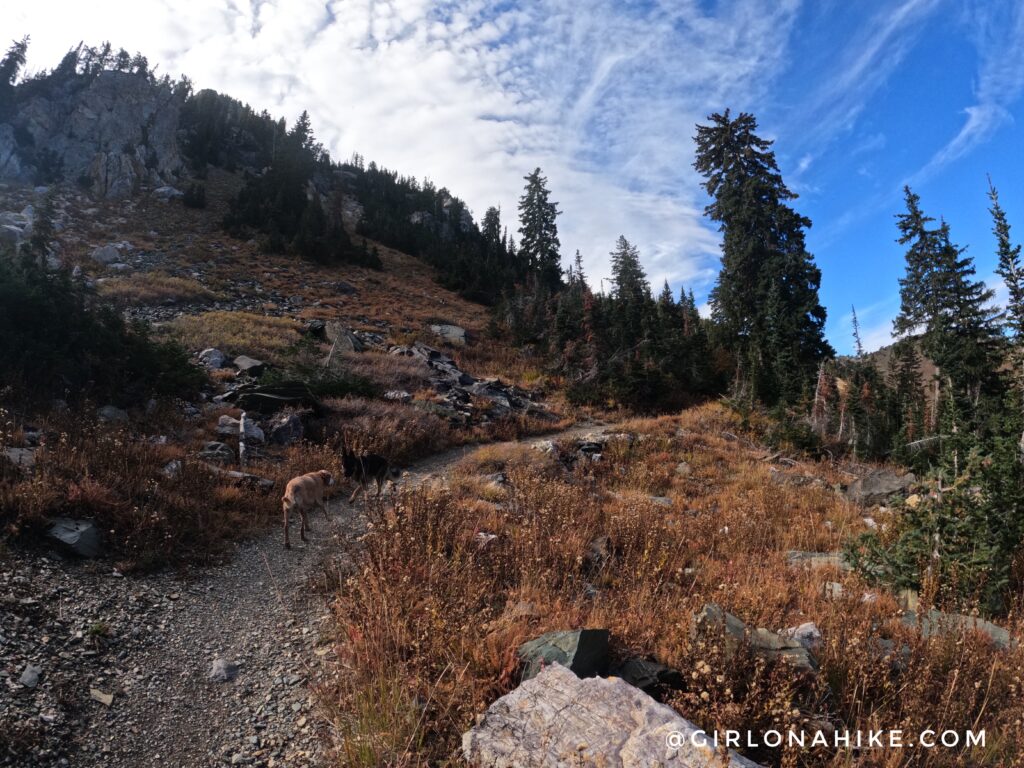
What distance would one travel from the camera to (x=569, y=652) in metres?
3.17

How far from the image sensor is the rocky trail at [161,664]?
308cm

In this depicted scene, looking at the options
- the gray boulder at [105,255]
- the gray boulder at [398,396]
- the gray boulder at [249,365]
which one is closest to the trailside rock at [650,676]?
the gray boulder at [398,396]

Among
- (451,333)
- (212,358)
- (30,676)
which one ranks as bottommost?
(30,676)

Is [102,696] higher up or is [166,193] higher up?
[166,193]

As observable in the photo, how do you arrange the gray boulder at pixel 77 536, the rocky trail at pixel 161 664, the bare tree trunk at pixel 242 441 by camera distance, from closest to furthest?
the rocky trail at pixel 161 664 < the gray boulder at pixel 77 536 < the bare tree trunk at pixel 242 441

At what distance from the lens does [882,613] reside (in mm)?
4520

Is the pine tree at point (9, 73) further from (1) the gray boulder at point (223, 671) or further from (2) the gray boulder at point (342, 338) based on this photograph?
(1) the gray boulder at point (223, 671)

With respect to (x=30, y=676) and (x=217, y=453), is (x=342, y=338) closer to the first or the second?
(x=217, y=453)

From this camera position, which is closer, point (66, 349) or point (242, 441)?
point (242, 441)

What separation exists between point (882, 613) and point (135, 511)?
7803mm

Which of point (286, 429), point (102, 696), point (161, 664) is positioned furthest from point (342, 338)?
point (102, 696)

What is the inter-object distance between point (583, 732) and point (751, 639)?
1.57m

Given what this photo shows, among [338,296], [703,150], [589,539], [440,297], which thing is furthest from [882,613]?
[440,297]

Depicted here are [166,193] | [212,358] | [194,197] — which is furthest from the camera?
[166,193]
